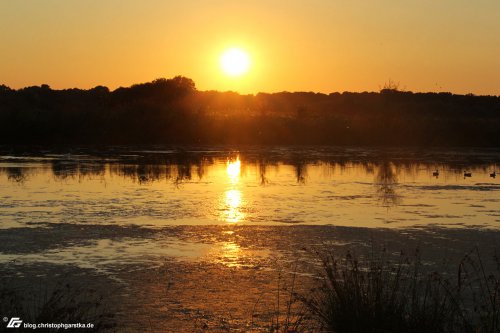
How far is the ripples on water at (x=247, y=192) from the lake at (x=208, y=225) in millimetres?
39

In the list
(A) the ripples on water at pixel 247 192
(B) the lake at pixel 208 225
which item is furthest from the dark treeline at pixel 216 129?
(B) the lake at pixel 208 225

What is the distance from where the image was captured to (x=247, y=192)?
17.8m

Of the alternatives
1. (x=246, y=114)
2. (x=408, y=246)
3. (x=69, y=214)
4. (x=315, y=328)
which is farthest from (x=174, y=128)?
(x=315, y=328)

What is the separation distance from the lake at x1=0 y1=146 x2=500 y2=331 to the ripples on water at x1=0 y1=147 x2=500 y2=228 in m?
0.04

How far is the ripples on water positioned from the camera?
13586 millimetres

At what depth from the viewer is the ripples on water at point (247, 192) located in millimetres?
13586

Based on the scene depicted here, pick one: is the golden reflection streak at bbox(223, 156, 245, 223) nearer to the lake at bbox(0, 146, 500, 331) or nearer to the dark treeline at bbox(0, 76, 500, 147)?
the lake at bbox(0, 146, 500, 331)

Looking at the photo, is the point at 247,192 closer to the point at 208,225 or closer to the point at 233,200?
the point at 233,200

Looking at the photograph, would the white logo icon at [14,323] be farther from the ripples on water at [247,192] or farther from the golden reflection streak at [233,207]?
the golden reflection streak at [233,207]

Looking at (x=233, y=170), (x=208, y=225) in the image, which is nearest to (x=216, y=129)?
(x=233, y=170)

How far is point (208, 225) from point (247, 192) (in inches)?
203

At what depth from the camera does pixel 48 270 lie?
355 inches

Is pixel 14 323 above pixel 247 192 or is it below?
above

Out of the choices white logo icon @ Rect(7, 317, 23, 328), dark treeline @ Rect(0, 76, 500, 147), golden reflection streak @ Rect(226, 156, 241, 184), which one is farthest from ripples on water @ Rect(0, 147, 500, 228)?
dark treeline @ Rect(0, 76, 500, 147)
